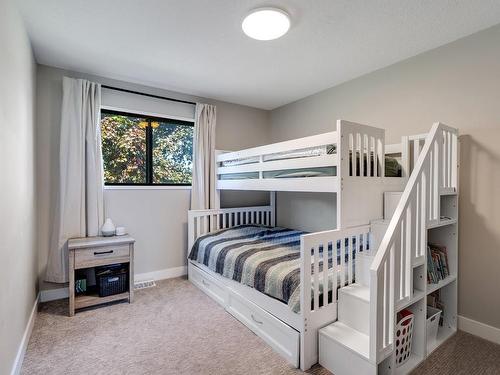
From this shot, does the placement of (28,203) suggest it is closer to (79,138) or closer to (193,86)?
(79,138)

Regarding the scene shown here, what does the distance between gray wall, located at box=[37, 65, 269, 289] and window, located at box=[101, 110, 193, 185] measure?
0.18m

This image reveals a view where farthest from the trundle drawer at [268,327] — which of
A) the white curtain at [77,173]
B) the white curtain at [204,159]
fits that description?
the white curtain at [77,173]

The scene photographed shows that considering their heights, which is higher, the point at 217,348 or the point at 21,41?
the point at 21,41

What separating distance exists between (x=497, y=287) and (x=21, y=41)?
390 cm

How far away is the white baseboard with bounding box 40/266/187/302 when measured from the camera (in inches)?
106

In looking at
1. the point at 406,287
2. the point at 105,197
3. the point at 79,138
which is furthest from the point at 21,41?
the point at 406,287

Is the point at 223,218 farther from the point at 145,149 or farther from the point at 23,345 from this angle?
the point at 23,345

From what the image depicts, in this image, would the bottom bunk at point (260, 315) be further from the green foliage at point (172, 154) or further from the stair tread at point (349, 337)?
the green foliage at point (172, 154)

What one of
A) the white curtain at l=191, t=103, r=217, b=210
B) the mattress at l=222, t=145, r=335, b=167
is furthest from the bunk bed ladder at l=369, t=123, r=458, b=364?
the white curtain at l=191, t=103, r=217, b=210

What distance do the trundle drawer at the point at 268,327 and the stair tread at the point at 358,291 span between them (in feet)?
1.45

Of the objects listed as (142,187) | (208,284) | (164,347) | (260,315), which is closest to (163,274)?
(208,284)

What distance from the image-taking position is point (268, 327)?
79.0 inches

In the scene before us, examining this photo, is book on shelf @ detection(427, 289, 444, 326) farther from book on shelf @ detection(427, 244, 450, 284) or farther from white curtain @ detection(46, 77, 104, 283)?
white curtain @ detection(46, 77, 104, 283)

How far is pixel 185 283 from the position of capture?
10.5 ft
